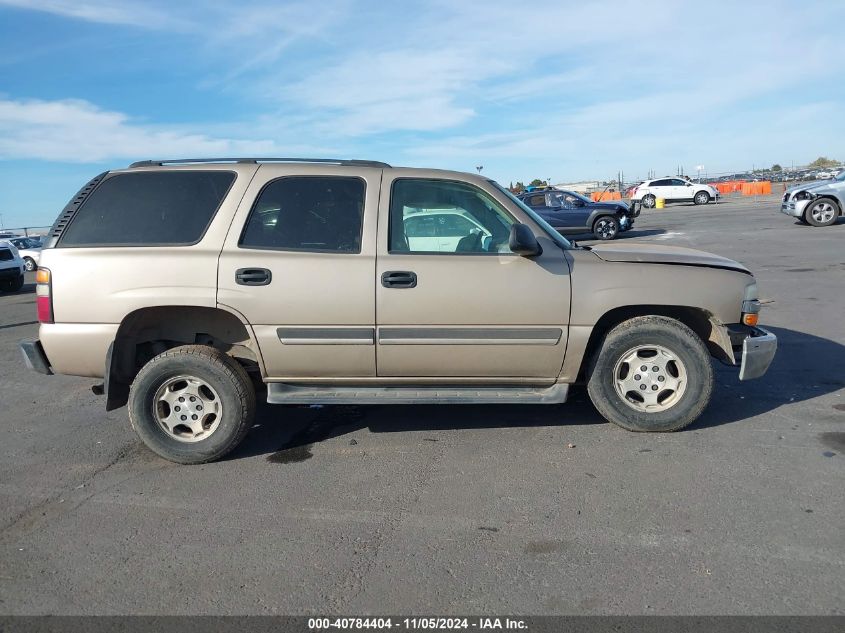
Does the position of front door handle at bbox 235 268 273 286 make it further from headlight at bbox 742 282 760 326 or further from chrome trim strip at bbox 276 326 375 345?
headlight at bbox 742 282 760 326

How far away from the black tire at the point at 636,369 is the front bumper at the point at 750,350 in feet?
0.81

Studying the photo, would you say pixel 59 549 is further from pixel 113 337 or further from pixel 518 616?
pixel 518 616

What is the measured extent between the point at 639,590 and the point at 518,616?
1.83ft

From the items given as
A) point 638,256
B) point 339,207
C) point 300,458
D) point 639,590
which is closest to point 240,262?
point 339,207

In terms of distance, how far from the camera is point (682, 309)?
482 centimetres

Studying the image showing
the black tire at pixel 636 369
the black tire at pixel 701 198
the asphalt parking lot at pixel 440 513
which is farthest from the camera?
the black tire at pixel 701 198

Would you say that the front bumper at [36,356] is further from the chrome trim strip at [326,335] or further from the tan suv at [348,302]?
the chrome trim strip at [326,335]

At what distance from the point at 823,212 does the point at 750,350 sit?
18.7 m

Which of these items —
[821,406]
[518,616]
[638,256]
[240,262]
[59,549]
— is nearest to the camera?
[518,616]

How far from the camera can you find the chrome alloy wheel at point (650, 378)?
464 cm

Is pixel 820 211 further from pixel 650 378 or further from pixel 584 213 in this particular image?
pixel 650 378

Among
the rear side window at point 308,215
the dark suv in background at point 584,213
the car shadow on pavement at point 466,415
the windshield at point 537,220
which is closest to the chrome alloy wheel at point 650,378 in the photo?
the car shadow on pavement at point 466,415

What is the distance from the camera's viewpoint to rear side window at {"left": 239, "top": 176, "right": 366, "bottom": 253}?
4516 mm

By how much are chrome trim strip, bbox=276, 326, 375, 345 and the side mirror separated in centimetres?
106
